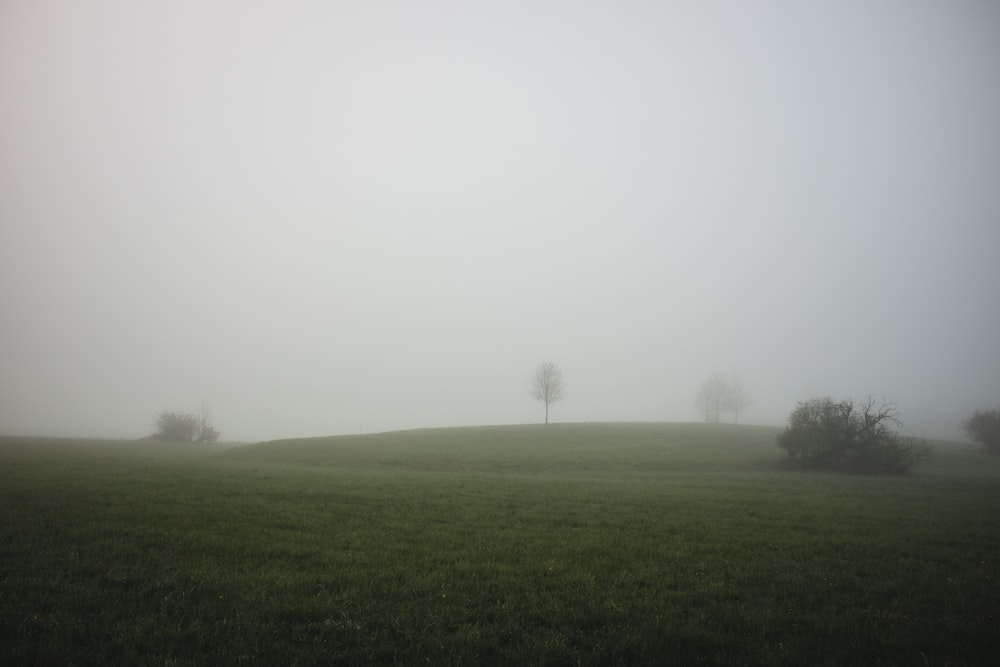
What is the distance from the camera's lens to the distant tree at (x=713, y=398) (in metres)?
115

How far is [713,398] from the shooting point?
116 metres

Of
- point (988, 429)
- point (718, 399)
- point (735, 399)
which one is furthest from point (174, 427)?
point (735, 399)

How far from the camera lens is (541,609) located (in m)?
8.46

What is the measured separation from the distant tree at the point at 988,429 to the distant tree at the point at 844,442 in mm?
25671

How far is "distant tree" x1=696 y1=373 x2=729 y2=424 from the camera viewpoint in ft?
379

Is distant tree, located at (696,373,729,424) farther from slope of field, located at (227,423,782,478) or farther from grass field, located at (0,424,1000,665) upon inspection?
grass field, located at (0,424,1000,665)

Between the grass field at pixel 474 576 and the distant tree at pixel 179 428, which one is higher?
the grass field at pixel 474 576

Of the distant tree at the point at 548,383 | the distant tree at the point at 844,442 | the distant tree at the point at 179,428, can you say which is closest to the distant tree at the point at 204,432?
the distant tree at the point at 179,428

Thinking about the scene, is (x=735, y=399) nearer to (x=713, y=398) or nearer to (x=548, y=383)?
(x=713, y=398)

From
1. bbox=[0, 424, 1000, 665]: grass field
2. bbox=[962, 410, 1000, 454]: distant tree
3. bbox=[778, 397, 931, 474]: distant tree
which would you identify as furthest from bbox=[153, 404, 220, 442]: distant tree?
bbox=[962, 410, 1000, 454]: distant tree

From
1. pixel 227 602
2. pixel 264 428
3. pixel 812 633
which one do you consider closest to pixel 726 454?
pixel 812 633

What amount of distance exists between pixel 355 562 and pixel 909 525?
21269 millimetres

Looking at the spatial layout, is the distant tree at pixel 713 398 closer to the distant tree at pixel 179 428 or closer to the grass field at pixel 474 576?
the grass field at pixel 474 576

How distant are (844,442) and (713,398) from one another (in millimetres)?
79732
